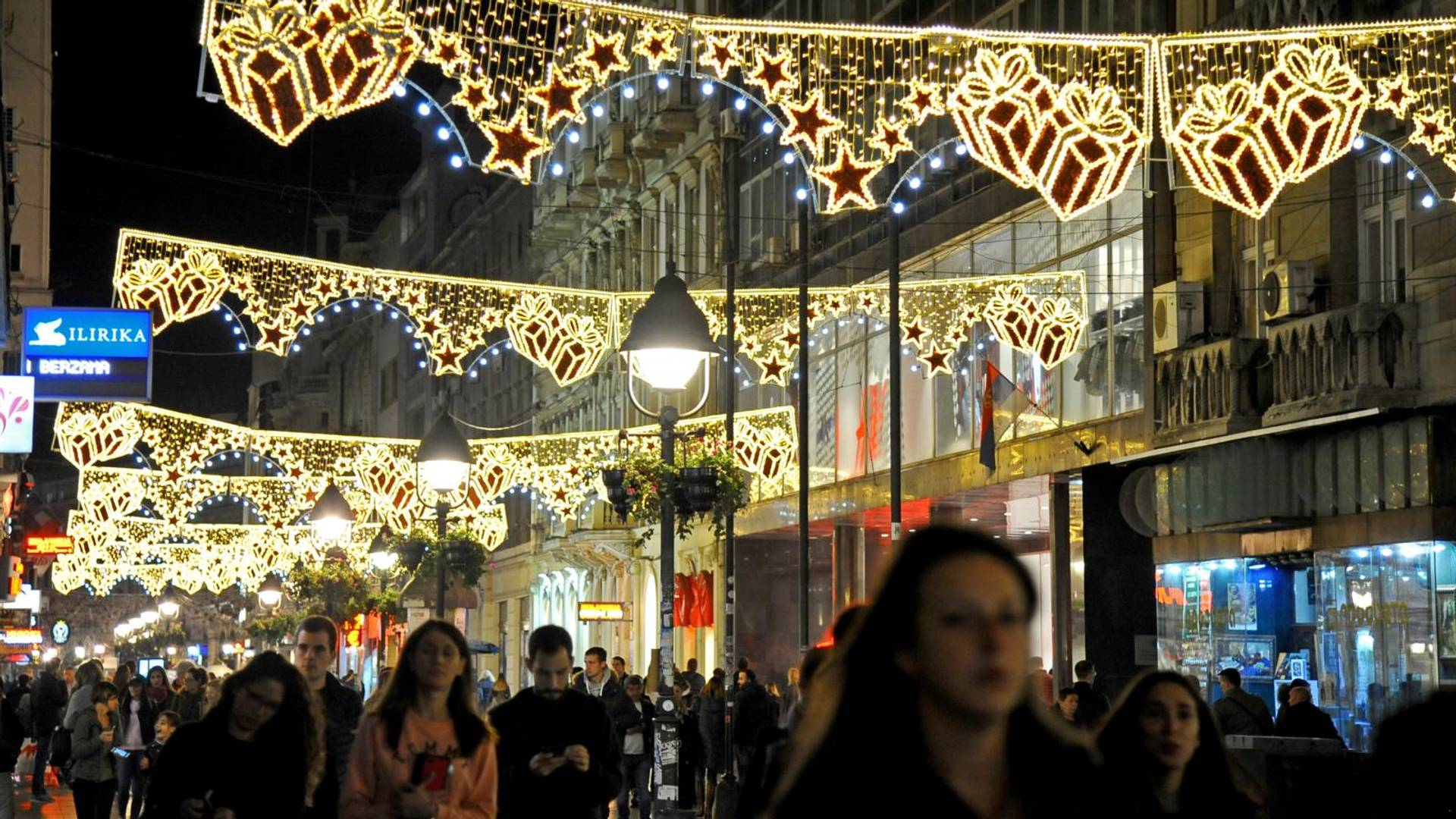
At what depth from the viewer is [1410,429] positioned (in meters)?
22.4

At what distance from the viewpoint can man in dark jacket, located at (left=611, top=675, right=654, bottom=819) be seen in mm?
22281

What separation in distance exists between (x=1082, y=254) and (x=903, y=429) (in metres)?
7.35

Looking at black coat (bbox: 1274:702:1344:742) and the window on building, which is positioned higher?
the window on building

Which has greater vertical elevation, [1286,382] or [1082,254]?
[1082,254]

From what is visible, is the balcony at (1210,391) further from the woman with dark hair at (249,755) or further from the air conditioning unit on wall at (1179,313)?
the woman with dark hair at (249,755)

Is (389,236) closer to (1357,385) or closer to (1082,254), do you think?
(1082,254)

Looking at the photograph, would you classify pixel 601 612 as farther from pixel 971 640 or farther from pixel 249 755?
pixel 971 640

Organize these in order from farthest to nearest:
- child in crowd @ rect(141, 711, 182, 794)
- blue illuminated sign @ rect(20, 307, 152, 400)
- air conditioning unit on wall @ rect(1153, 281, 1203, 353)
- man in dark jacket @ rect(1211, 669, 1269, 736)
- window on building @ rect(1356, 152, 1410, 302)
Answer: air conditioning unit on wall @ rect(1153, 281, 1203, 353) < blue illuminated sign @ rect(20, 307, 152, 400) < window on building @ rect(1356, 152, 1410, 302) < child in crowd @ rect(141, 711, 182, 794) < man in dark jacket @ rect(1211, 669, 1269, 736)

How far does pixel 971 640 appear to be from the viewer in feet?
9.78

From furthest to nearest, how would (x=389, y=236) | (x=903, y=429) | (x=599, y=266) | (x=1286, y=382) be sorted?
1. (x=389, y=236)
2. (x=599, y=266)
3. (x=903, y=429)
4. (x=1286, y=382)

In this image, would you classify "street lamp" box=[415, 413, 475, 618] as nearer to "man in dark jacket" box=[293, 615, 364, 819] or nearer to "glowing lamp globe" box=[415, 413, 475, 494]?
"glowing lamp globe" box=[415, 413, 475, 494]

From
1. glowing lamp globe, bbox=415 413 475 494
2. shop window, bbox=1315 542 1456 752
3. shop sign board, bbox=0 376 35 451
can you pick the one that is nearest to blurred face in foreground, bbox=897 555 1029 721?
shop window, bbox=1315 542 1456 752

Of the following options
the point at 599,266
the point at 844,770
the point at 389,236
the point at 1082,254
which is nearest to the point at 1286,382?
the point at 1082,254

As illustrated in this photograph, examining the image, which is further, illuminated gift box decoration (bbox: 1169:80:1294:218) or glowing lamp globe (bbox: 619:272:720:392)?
glowing lamp globe (bbox: 619:272:720:392)
